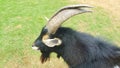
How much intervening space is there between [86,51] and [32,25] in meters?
6.17

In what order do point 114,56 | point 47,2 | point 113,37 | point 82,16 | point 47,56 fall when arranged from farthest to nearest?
point 47,2 → point 82,16 → point 113,37 → point 47,56 → point 114,56

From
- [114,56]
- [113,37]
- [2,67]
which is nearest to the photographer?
[114,56]

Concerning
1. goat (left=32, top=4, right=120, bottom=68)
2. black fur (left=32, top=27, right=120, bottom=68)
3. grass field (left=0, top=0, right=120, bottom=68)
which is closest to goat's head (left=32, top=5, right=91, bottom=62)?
goat (left=32, top=4, right=120, bottom=68)

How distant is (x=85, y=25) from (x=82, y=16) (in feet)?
2.60

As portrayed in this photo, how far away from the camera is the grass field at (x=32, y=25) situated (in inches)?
433

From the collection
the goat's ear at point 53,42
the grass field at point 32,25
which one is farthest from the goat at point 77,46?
the grass field at point 32,25

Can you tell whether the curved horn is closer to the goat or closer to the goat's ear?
the goat

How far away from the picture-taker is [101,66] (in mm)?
7129

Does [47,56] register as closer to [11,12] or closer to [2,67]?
[2,67]

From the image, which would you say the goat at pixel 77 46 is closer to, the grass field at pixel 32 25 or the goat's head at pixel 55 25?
the goat's head at pixel 55 25

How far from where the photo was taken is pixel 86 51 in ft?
23.1

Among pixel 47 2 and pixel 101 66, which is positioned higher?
pixel 101 66

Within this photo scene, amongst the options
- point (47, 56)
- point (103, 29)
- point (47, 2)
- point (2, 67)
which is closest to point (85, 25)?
point (103, 29)

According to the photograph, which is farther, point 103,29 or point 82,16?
point 82,16
